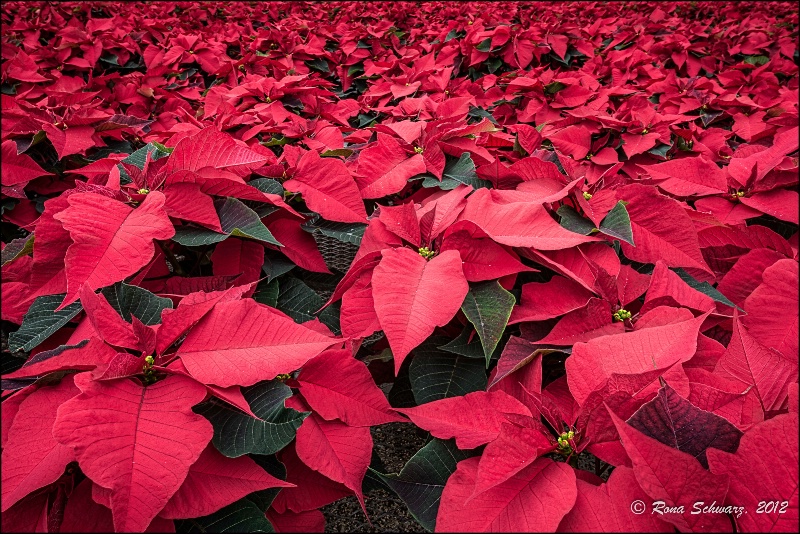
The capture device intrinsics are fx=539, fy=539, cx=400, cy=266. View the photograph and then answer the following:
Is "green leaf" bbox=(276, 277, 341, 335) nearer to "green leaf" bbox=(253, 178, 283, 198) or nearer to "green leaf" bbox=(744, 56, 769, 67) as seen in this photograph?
"green leaf" bbox=(253, 178, 283, 198)

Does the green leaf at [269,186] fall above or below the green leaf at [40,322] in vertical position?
above

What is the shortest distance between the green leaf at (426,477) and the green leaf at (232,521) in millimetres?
148

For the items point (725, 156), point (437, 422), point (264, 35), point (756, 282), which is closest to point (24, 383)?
point (437, 422)

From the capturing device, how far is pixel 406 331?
2.05ft

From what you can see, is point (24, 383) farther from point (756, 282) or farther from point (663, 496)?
point (756, 282)

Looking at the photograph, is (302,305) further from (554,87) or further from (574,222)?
(554,87)

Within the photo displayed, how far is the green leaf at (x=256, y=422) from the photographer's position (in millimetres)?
577

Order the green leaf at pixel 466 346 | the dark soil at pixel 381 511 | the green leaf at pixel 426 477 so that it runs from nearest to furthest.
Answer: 1. the green leaf at pixel 426 477
2. the green leaf at pixel 466 346
3. the dark soil at pixel 381 511

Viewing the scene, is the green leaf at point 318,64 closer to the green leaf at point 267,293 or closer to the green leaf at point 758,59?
the green leaf at point 267,293

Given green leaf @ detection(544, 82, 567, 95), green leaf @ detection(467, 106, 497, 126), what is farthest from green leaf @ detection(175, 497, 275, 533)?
green leaf @ detection(544, 82, 567, 95)

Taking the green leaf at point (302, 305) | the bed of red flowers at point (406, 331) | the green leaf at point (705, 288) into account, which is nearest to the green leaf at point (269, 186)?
the bed of red flowers at point (406, 331)

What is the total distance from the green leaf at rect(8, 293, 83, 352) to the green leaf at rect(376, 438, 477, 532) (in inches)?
18.7

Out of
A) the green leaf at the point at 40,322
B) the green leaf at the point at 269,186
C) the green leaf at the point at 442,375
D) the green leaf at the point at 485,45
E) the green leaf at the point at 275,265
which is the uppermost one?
the green leaf at the point at 485,45

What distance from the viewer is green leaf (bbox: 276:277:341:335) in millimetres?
871
